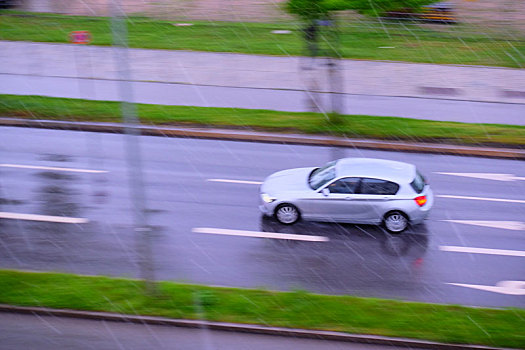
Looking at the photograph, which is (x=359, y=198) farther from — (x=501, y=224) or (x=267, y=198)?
(x=501, y=224)

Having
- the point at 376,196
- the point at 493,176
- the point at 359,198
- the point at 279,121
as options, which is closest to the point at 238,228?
the point at 359,198

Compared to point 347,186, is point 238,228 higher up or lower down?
lower down

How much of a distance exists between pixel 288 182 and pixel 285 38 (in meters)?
16.7

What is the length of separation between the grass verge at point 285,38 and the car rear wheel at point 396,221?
14598 millimetres

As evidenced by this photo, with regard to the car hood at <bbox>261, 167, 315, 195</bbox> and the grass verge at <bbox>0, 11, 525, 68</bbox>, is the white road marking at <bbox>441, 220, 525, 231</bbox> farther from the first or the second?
the grass verge at <bbox>0, 11, 525, 68</bbox>

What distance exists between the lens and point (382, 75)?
2312cm

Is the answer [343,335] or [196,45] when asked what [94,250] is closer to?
[343,335]

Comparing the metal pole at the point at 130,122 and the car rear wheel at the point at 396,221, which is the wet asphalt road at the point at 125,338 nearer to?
the metal pole at the point at 130,122

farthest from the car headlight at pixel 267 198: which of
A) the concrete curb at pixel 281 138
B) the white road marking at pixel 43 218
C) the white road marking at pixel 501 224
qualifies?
the concrete curb at pixel 281 138

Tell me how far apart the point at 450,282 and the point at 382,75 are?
14.4 meters

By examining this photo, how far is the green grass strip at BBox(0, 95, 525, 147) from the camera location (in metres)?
17.0

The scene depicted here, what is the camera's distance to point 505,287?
991 cm

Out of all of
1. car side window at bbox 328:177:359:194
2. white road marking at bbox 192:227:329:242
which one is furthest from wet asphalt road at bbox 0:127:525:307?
Result: car side window at bbox 328:177:359:194

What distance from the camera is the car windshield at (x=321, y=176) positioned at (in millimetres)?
11969
